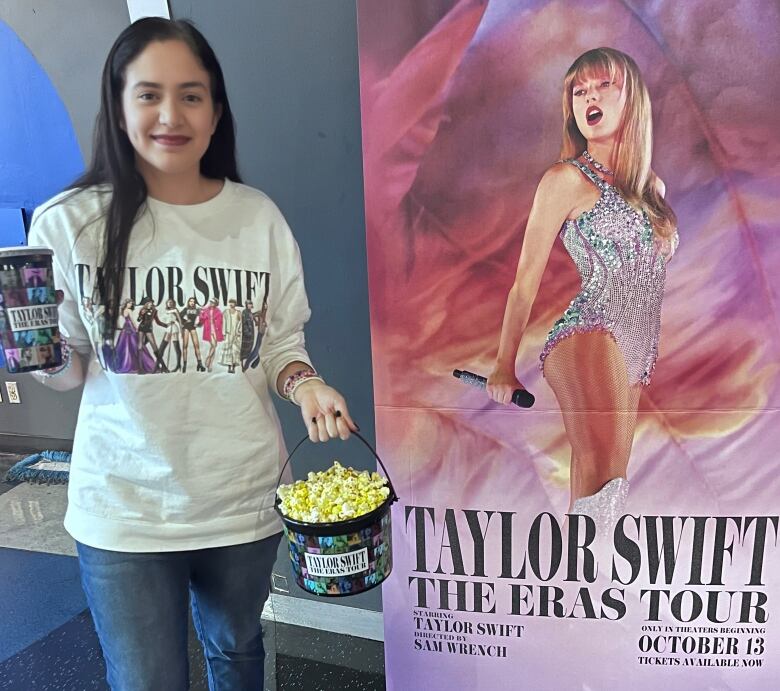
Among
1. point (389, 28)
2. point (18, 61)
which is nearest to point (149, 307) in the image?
point (389, 28)

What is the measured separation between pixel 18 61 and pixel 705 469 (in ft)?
7.93

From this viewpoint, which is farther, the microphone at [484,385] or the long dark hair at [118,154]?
the microphone at [484,385]

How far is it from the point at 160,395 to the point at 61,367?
0.18 metres

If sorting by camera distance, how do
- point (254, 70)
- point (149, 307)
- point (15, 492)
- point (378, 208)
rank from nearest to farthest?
point (149, 307), point (378, 208), point (254, 70), point (15, 492)

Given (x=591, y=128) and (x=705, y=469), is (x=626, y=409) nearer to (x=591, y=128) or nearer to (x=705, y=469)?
(x=705, y=469)

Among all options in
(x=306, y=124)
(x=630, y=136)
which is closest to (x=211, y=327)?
(x=306, y=124)

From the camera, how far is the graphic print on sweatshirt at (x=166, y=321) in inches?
46.1

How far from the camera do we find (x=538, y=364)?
1.48 meters

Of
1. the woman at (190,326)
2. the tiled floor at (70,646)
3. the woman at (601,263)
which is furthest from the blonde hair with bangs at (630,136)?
the tiled floor at (70,646)

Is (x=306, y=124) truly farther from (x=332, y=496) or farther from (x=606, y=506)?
(x=606, y=506)

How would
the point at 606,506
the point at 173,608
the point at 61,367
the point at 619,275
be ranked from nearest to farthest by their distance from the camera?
the point at 61,367, the point at 173,608, the point at 619,275, the point at 606,506

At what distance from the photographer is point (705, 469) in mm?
1479

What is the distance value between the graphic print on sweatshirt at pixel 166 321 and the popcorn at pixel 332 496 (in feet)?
0.90

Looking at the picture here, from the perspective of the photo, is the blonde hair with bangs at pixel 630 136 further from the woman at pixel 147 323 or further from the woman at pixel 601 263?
the woman at pixel 147 323
